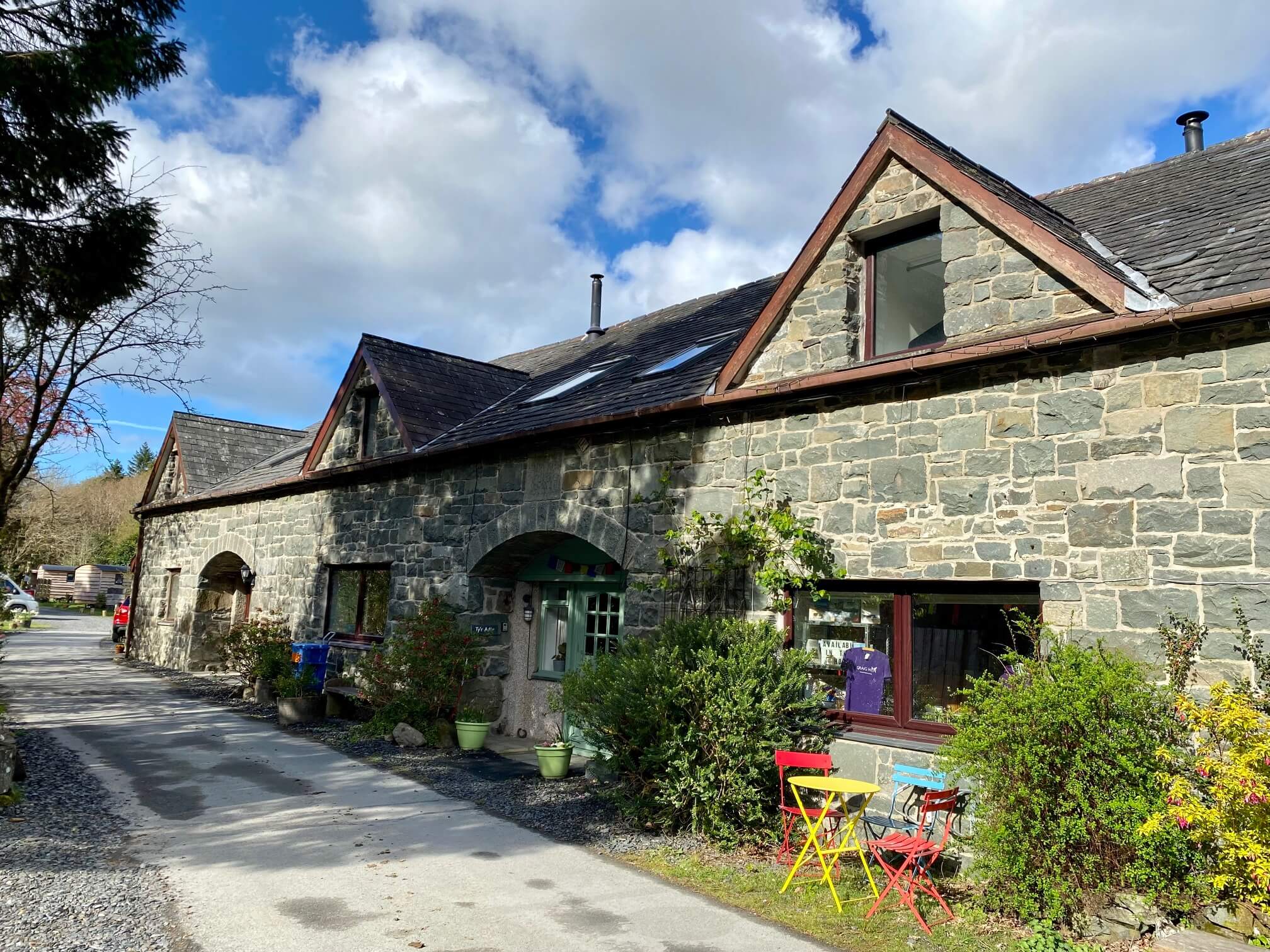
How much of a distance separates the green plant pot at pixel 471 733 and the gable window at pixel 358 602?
290cm

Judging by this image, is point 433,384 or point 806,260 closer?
point 806,260

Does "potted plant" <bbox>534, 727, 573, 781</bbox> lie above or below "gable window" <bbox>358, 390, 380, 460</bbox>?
below

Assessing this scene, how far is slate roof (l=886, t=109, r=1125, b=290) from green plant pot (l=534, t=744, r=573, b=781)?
651cm

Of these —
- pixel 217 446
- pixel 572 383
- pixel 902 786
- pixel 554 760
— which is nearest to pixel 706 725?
pixel 902 786

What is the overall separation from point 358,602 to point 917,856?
33.5 feet

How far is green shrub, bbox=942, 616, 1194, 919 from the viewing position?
15.9 ft

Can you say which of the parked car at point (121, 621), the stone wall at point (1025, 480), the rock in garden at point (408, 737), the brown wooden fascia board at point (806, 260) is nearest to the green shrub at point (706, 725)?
the stone wall at point (1025, 480)

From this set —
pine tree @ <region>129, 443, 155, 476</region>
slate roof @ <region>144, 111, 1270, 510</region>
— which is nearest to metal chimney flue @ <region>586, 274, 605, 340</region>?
slate roof @ <region>144, 111, 1270, 510</region>

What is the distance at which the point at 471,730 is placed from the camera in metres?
10.2

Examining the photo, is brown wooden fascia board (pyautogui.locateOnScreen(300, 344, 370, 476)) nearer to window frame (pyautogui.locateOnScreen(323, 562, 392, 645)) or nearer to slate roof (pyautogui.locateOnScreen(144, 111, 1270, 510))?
slate roof (pyautogui.locateOnScreen(144, 111, 1270, 510))

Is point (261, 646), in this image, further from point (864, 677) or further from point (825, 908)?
point (825, 908)

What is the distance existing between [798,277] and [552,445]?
12.2 ft

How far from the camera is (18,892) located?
5035mm

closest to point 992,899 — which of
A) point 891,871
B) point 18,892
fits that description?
point 891,871
